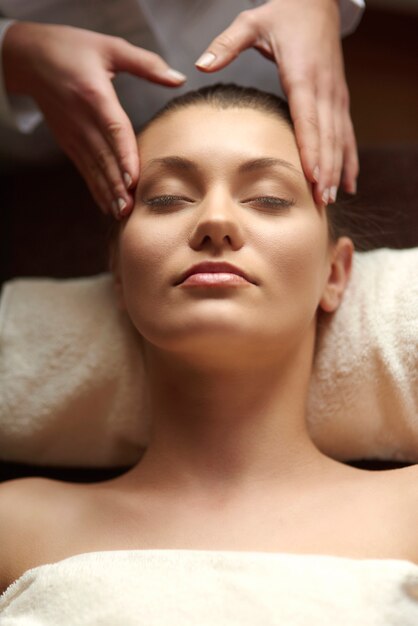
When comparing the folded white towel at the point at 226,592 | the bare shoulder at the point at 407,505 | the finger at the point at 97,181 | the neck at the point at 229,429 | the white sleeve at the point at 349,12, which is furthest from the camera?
the white sleeve at the point at 349,12

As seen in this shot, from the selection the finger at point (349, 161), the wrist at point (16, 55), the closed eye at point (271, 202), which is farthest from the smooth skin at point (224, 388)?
the wrist at point (16, 55)

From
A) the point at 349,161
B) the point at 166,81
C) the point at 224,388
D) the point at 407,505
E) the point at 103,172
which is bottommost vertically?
the point at 407,505

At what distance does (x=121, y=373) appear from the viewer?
1433mm

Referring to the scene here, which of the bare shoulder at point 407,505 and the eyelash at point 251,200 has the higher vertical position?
the eyelash at point 251,200

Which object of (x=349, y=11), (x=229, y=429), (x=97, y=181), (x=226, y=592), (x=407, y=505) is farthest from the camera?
(x=349, y=11)

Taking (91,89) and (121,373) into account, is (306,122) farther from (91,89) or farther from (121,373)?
(121,373)

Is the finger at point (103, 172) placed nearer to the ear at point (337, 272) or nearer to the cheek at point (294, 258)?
the cheek at point (294, 258)

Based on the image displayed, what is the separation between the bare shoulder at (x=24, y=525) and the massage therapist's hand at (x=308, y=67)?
0.66 metres

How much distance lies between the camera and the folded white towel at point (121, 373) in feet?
4.37

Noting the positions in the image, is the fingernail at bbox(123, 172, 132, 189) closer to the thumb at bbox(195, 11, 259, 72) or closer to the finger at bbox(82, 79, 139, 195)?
the finger at bbox(82, 79, 139, 195)

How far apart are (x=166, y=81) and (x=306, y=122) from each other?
25 centimetres

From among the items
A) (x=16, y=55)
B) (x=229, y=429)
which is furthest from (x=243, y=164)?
(x=16, y=55)

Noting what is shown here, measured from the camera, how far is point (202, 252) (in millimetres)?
1144

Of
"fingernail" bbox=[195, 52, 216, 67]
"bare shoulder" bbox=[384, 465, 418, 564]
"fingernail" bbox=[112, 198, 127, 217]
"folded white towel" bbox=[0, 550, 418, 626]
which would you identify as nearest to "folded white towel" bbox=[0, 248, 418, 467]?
"bare shoulder" bbox=[384, 465, 418, 564]
